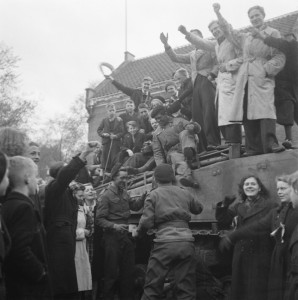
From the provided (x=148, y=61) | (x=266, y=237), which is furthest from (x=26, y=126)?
(x=266, y=237)

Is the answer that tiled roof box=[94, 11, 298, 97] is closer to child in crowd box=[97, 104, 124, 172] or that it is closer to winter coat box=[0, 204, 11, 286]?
child in crowd box=[97, 104, 124, 172]

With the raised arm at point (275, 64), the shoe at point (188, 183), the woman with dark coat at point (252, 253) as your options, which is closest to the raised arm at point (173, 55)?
the raised arm at point (275, 64)

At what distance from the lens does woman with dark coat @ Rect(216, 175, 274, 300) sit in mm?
5441

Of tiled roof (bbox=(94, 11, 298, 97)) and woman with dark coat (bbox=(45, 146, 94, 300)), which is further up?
tiled roof (bbox=(94, 11, 298, 97))

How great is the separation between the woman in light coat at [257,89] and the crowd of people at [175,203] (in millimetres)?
14

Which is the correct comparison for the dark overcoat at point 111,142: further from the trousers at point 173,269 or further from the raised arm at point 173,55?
the trousers at point 173,269

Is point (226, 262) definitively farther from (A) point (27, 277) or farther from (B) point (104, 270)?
(A) point (27, 277)

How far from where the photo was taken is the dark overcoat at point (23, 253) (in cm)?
376

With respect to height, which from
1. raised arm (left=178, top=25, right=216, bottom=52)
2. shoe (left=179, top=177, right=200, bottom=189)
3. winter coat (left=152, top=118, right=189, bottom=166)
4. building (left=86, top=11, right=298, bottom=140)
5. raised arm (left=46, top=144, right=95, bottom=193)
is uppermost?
building (left=86, top=11, right=298, bottom=140)

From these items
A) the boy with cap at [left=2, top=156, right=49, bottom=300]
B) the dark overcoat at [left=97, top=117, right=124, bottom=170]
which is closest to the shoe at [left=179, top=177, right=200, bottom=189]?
the boy with cap at [left=2, top=156, right=49, bottom=300]

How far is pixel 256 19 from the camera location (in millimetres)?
7238

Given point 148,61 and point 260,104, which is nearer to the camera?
point 260,104

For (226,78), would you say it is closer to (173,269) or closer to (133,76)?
(173,269)

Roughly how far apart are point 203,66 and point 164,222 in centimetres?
391
